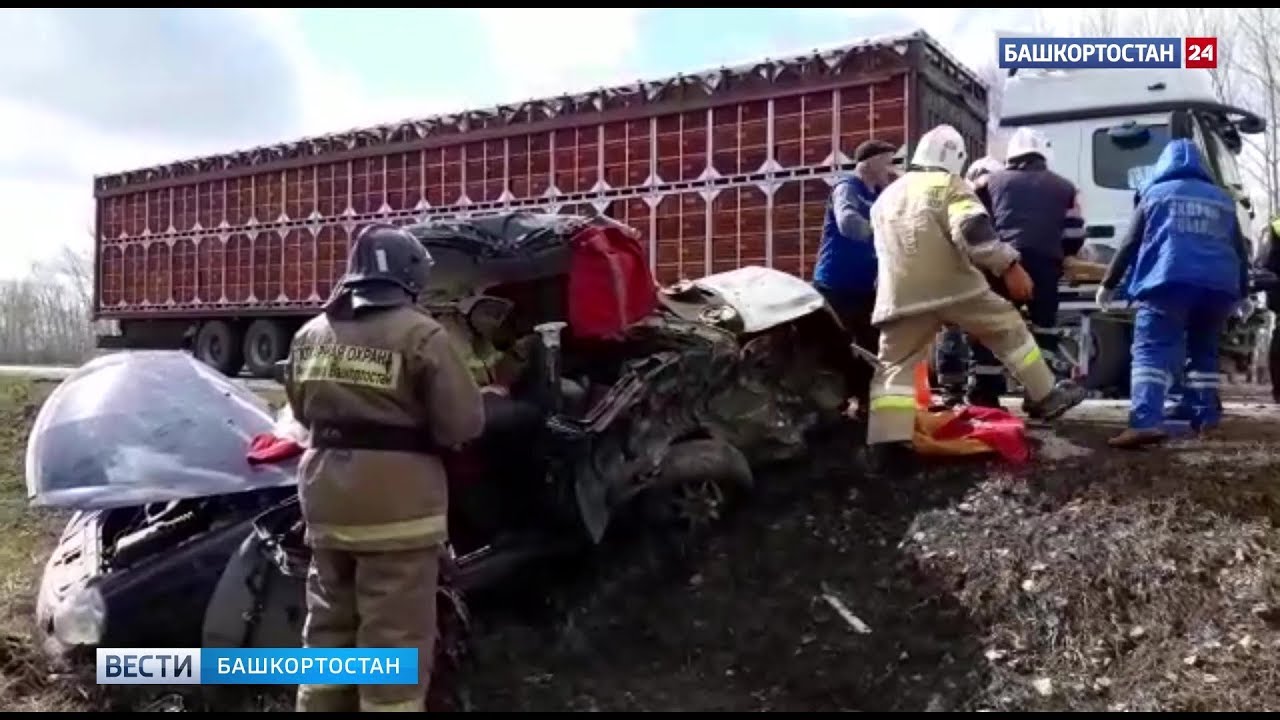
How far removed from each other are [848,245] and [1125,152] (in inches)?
170

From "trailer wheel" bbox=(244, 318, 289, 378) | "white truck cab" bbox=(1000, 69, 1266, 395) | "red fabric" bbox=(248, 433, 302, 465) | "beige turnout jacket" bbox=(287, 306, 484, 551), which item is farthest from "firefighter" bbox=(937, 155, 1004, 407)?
"trailer wheel" bbox=(244, 318, 289, 378)

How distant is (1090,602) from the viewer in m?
3.54

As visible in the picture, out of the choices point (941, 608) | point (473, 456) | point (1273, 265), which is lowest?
point (941, 608)

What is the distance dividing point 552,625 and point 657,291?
1.48m

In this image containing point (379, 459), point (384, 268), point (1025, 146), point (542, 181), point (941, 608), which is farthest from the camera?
point (542, 181)

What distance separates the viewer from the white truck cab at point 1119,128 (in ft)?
27.7

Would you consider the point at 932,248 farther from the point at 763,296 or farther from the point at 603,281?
the point at 603,281

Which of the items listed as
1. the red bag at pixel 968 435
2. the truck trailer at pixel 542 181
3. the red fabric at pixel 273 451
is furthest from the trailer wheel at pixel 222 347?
the red bag at pixel 968 435

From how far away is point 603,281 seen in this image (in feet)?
13.8

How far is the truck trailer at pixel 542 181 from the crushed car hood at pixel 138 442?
5.42ft

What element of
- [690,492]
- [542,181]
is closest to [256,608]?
[690,492]

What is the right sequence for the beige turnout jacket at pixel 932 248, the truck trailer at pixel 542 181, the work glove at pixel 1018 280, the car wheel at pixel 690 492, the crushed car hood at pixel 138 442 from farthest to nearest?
the truck trailer at pixel 542 181 < the work glove at pixel 1018 280 < the beige turnout jacket at pixel 932 248 < the car wheel at pixel 690 492 < the crushed car hood at pixel 138 442

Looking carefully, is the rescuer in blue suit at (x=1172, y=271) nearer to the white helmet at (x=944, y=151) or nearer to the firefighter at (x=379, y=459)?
the white helmet at (x=944, y=151)

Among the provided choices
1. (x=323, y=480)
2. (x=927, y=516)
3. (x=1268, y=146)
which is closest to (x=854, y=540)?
(x=927, y=516)
